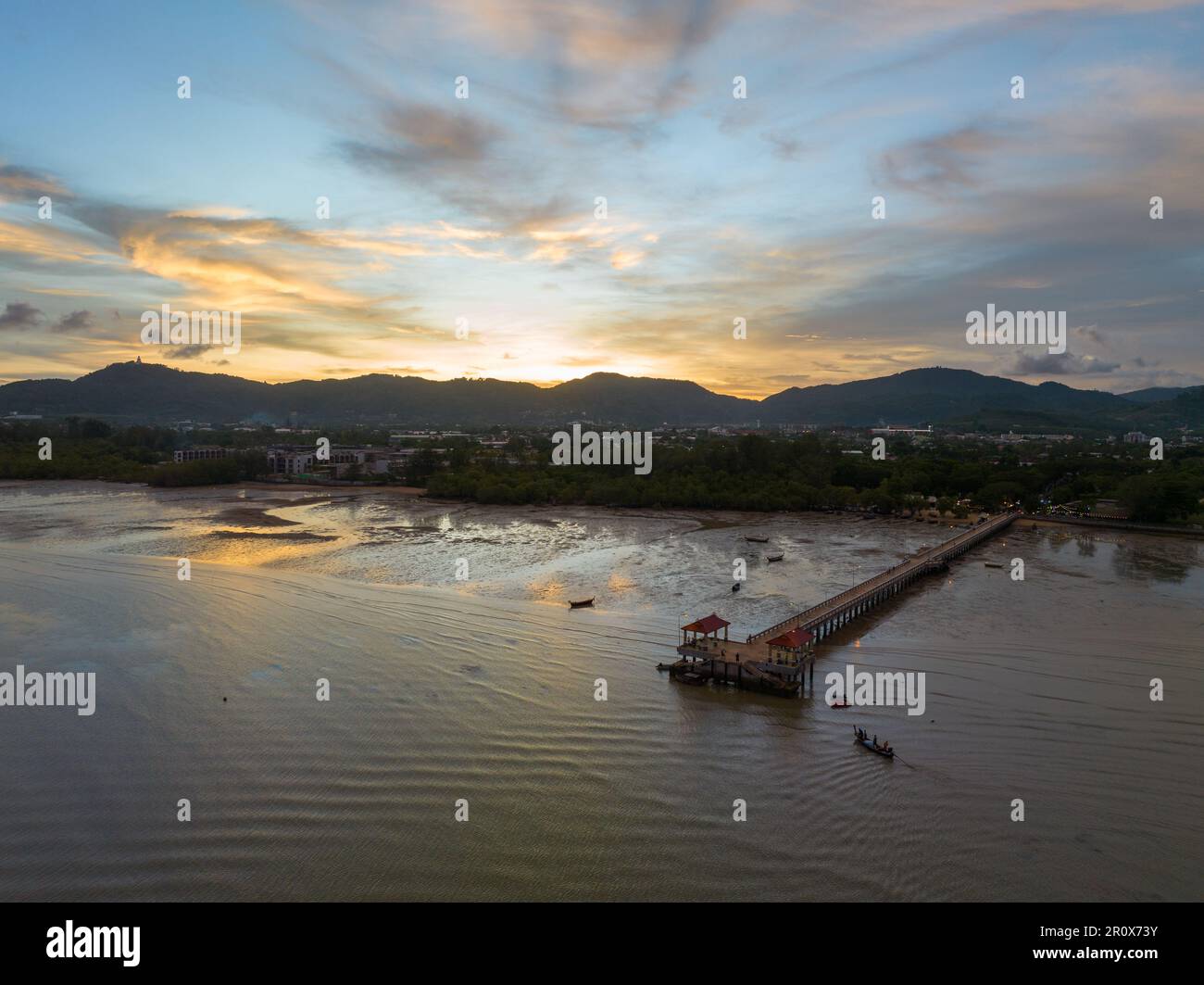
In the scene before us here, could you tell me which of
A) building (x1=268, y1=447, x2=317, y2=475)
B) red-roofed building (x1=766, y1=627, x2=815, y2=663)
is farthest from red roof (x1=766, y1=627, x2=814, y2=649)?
building (x1=268, y1=447, x2=317, y2=475)

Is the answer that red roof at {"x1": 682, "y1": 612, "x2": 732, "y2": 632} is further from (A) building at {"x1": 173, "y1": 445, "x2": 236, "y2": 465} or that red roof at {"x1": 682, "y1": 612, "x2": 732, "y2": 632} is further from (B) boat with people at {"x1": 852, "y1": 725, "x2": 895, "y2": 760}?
(A) building at {"x1": 173, "y1": 445, "x2": 236, "y2": 465}

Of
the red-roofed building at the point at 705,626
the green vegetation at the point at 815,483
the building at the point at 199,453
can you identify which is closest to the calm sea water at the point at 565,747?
the red-roofed building at the point at 705,626

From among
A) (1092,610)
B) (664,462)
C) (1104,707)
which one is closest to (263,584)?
(1104,707)

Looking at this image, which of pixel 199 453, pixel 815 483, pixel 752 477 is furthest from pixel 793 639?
pixel 199 453

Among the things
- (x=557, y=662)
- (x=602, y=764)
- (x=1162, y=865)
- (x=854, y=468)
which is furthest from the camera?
(x=854, y=468)

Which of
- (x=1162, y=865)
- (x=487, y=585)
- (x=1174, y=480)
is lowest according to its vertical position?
(x=1162, y=865)

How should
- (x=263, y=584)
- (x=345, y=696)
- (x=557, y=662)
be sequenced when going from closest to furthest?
(x=345, y=696) < (x=557, y=662) < (x=263, y=584)

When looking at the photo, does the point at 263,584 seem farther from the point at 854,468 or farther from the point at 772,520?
the point at 854,468

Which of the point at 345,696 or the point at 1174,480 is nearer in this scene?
the point at 345,696
